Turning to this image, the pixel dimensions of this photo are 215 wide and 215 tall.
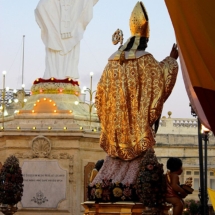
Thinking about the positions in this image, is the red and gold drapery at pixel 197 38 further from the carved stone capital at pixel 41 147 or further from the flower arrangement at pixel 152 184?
the carved stone capital at pixel 41 147

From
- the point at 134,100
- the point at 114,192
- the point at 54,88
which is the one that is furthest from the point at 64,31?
the point at 114,192

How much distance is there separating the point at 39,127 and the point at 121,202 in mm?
14832

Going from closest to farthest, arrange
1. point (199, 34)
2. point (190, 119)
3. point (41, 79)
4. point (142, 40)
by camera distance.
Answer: point (199, 34), point (142, 40), point (41, 79), point (190, 119)

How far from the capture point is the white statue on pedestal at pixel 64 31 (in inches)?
1323

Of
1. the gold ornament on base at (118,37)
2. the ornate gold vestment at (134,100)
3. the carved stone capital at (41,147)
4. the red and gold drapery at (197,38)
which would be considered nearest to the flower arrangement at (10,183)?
the ornate gold vestment at (134,100)

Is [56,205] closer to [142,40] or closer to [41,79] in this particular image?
[41,79]

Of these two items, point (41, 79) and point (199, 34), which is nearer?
point (199, 34)

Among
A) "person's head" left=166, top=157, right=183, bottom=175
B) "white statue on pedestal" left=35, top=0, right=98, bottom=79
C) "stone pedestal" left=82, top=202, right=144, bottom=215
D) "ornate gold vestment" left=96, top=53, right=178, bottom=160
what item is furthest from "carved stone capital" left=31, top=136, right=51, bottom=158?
"person's head" left=166, top=157, right=183, bottom=175

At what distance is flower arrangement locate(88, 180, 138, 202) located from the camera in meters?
16.4

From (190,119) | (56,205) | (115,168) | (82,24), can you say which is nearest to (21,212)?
(56,205)

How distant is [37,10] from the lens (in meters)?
34.2

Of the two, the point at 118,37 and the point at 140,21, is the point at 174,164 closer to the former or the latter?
the point at 140,21

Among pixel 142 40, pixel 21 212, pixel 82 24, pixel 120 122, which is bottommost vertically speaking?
Result: pixel 21 212

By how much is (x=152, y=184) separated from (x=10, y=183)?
3.78 meters
